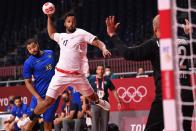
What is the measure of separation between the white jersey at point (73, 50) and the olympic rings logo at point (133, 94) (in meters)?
4.94

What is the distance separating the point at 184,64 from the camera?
6.24 meters

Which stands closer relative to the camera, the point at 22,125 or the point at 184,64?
the point at 184,64

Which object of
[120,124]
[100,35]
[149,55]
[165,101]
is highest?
[100,35]

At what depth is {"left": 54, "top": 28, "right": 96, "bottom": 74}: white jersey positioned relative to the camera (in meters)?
9.32

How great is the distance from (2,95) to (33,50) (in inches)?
356

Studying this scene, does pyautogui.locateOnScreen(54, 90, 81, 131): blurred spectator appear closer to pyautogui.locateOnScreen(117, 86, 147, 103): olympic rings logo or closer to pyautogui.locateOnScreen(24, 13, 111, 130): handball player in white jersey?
pyautogui.locateOnScreen(117, 86, 147, 103): olympic rings logo

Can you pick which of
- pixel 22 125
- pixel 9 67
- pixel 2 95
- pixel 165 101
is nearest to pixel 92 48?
pixel 9 67

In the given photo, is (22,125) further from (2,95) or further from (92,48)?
(92,48)

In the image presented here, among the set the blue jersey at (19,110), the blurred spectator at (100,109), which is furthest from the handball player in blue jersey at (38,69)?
the blue jersey at (19,110)

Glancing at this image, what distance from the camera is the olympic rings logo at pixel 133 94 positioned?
560 inches

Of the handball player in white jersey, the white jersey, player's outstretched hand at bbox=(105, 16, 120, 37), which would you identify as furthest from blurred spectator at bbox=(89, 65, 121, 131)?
player's outstretched hand at bbox=(105, 16, 120, 37)

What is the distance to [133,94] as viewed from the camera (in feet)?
47.0

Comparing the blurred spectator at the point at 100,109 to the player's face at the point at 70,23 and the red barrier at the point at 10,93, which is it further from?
the red barrier at the point at 10,93

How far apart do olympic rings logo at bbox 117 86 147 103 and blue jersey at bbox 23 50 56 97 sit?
4.61 metres
